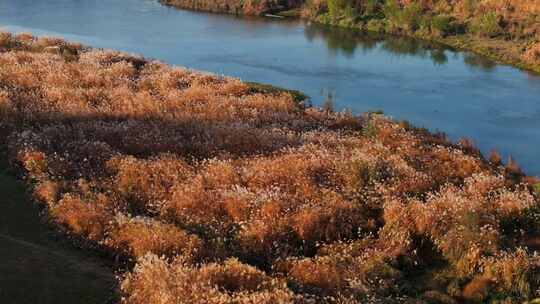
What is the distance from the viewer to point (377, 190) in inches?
540

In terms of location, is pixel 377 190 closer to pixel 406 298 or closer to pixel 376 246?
pixel 376 246

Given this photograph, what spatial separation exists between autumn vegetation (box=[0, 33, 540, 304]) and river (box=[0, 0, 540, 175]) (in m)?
10.4

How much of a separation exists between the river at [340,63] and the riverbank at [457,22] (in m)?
2.19

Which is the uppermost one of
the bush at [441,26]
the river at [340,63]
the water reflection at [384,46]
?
the bush at [441,26]

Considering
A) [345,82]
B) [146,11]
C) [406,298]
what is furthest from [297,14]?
[406,298]

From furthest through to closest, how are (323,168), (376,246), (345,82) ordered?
(345,82) < (323,168) < (376,246)

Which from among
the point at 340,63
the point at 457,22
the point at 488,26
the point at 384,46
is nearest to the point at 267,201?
the point at 340,63

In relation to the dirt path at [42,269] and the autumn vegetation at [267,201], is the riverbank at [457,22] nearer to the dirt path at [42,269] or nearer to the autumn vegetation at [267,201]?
the autumn vegetation at [267,201]

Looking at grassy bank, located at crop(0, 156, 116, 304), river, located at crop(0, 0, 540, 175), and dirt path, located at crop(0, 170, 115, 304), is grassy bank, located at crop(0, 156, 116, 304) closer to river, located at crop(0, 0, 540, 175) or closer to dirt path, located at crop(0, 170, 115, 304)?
dirt path, located at crop(0, 170, 115, 304)

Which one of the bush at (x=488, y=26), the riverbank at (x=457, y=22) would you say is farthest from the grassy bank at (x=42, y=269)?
the bush at (x=488, y=26)

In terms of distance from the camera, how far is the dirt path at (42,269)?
28.4ft

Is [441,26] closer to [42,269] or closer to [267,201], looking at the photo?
[267,201]

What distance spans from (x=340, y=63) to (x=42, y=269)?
36.2 metres

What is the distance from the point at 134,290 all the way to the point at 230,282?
4.88ft
